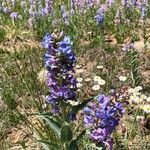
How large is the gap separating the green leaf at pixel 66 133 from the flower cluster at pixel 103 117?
0.57ft

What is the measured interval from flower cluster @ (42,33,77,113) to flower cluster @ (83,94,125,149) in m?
0.24

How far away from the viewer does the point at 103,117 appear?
358 cm

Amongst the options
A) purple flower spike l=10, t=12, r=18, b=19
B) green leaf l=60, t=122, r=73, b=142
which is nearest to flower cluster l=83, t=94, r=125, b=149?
green leaf l=60, t=122, r=73, b=142

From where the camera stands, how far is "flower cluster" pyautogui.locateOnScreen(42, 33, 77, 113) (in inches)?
141

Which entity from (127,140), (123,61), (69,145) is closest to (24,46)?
(123,61)

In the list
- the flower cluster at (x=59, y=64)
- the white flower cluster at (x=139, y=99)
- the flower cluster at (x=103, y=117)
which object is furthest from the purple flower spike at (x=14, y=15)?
the flower cluster at (x=103, y=117)

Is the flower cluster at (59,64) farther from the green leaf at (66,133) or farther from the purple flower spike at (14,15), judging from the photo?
the purple flower spike at (14,15)

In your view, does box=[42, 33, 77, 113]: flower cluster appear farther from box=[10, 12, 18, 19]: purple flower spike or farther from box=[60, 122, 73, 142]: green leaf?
box=[10, 12, 18, 19]: purple flower spike

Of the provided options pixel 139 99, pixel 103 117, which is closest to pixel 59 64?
pixel 103 117

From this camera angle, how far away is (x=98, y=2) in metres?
8.84

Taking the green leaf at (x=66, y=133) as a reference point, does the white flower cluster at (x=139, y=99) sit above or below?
above

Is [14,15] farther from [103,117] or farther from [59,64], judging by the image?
[103,117]

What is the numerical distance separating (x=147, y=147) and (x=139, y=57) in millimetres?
2417

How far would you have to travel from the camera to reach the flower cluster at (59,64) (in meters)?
3.58
